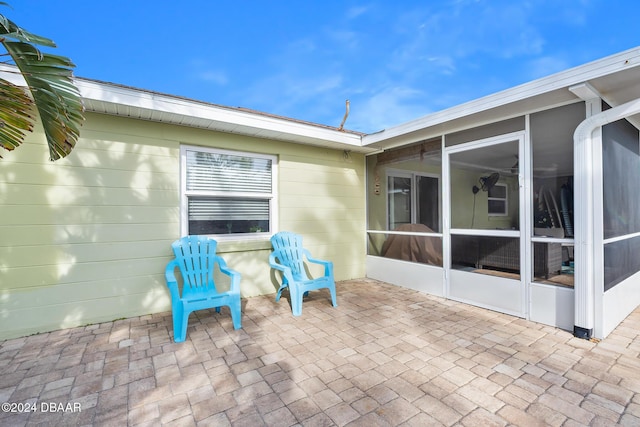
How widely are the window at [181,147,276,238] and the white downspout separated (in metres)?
3.54

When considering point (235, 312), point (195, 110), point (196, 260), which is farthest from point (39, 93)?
A: point (235, 312)

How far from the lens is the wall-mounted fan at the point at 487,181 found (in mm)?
3617

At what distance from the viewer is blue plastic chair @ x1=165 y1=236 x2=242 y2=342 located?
2775 mm

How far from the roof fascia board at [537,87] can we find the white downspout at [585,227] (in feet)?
1.38

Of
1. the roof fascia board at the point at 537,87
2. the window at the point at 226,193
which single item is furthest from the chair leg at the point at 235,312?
the roof fascia board at the point at 537,87

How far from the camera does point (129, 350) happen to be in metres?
2.59

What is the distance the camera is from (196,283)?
11.1ft

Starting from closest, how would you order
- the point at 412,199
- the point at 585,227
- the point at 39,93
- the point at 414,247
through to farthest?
the point at 39,93 < the point at 585,227 < the point at 414,247 < the point at 412,199

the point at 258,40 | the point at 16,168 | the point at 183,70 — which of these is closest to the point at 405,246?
the point at 16,168

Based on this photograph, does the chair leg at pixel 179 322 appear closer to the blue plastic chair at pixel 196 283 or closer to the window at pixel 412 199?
the blue plastic chair at pixel 196 283

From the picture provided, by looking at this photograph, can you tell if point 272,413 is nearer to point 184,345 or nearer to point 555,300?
point 184,345

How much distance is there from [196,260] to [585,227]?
157 inches

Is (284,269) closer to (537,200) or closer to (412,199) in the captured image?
(412,199)

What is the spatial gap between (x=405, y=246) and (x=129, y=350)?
Answer: 3739 mm
